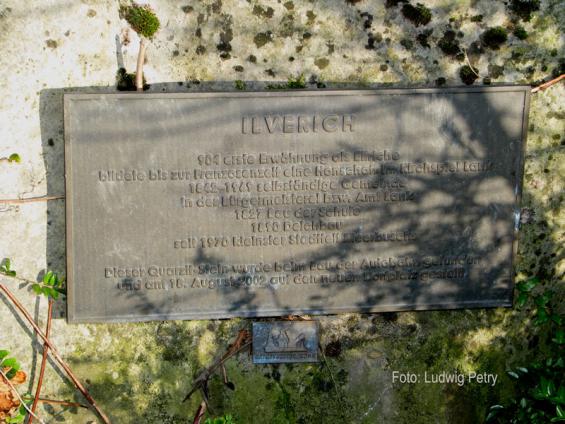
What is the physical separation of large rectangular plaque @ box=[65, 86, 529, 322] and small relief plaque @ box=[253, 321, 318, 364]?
19 cm

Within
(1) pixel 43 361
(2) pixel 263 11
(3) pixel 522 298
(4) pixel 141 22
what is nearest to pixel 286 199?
(2) pixel 263 11

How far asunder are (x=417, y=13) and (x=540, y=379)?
279cm

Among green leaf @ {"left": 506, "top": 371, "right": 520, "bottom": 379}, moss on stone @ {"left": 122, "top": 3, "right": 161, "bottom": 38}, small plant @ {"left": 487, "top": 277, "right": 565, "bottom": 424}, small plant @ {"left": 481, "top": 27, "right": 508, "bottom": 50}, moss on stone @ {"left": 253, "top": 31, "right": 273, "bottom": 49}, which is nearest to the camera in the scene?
small plant @ {"left": 487, "top": 277, "right": 565, "bottom": 424}

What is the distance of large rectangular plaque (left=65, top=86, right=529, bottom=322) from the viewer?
3484 millimetres

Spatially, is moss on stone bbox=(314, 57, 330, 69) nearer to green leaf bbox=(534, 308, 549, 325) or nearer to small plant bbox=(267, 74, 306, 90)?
small plant bbox=(267, 74, 306, 90)

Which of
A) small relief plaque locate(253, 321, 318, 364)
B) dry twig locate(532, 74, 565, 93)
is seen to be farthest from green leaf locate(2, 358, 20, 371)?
dry twig locate(532, 74, 565, 93)

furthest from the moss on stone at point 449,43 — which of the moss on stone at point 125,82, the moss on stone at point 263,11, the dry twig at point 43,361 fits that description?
the dry twig at point 43,361

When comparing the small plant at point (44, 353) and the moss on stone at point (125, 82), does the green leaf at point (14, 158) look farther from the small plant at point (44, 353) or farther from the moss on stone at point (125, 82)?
the moss on stone at point (125, 82)

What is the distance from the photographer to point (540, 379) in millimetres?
3596

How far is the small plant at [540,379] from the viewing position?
3441 mm

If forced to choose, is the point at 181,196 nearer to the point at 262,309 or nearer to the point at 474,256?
the point at 262,309

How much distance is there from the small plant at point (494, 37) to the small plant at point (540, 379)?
5.88ft

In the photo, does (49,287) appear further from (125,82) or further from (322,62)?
(322,62)

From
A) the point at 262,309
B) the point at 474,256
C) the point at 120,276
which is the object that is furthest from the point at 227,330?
the point at 474,256
